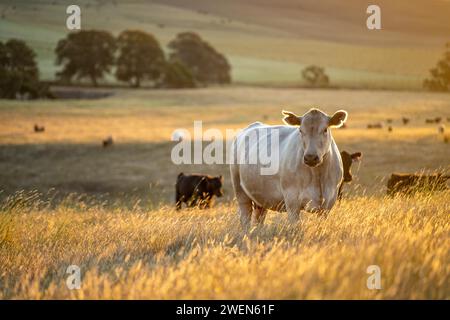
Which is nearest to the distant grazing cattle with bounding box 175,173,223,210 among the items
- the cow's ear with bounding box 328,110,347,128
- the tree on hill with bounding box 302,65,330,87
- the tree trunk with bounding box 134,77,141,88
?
the cow's ear with bounding box 328,110,347,128

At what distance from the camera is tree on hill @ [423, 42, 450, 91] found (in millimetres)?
80000

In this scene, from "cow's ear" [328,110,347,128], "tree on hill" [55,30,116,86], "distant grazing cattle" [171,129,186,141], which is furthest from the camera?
"tree on hill" [55,30,116,86]

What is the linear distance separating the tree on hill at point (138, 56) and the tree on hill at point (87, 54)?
55.6 inches

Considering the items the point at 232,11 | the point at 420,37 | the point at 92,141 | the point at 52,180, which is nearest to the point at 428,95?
the point at 92,141

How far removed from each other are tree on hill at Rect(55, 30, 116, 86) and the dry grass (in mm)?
73812

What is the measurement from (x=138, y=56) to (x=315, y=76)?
3211 cm

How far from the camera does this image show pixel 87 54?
80.0m

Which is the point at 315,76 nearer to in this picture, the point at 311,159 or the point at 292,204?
the point at 292,204

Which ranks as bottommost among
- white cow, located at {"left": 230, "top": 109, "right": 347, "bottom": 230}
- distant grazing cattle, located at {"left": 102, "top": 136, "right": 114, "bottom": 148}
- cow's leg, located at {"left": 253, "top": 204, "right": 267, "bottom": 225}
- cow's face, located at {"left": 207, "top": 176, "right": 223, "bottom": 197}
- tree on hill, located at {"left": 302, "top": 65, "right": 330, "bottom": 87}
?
distant grazing cattle, located at {"left": 102, "top": 136, "right": 114, "bottom": 148}

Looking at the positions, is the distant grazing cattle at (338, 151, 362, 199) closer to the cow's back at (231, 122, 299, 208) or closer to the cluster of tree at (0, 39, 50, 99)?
the cow's back at (231, 122, 299, 208)

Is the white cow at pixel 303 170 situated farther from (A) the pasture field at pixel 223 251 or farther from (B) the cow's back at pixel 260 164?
(A) the pasture field at pixel 223 251

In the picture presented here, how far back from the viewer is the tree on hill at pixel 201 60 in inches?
3777

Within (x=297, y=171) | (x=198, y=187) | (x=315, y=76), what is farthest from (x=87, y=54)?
(x=297, y=171)
